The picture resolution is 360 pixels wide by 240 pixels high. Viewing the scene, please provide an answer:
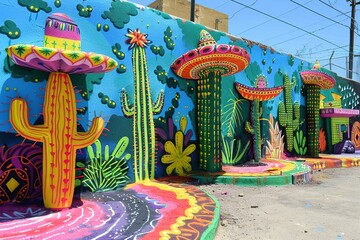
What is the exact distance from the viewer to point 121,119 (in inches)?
233

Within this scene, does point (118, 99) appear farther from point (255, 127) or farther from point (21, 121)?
point (255, 127)

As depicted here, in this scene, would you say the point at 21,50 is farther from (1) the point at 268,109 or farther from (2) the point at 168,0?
(2) the point at 168,0

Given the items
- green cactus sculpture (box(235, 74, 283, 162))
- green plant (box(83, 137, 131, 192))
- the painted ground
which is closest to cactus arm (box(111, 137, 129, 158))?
green plant (box(83, 137, 131, 192))

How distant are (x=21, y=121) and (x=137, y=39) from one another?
10.0 feet

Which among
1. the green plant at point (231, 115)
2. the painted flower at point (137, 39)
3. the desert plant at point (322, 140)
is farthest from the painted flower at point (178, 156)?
the desert plant at point (322, 140)

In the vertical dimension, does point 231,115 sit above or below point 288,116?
below

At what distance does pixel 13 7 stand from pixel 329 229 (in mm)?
5435

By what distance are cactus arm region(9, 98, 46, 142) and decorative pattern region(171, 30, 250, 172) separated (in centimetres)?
346

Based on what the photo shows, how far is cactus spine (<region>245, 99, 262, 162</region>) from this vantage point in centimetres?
859

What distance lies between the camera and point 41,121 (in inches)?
188

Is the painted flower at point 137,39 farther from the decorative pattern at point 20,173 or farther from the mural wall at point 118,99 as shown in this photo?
the decorative pattern at point 20,173

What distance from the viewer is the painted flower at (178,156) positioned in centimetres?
681

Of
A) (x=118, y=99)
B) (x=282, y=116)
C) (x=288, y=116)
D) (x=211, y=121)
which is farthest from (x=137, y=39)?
(x=288, y=116)

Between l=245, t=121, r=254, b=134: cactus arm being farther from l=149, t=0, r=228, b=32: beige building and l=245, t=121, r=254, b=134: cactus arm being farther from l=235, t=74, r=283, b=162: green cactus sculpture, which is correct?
l=149, t=0, r=228, b=32: beige building
